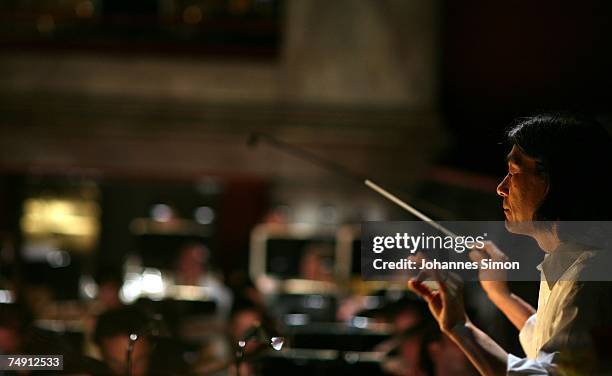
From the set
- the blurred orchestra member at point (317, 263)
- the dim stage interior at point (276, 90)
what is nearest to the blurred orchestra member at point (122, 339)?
the dim stage interior at point (276, 90)

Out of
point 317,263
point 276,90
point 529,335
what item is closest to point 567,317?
point 529,335

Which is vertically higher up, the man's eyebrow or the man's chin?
the man's eyebrow

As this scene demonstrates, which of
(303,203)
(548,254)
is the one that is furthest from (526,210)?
(303,203)

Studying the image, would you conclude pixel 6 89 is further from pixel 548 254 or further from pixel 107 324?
pixel 548 254

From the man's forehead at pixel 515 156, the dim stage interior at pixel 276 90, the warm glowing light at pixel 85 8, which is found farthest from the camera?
the warm glowing light at pixel 85 8

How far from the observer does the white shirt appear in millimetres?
3102

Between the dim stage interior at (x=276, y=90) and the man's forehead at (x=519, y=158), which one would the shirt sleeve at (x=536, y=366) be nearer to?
the man's forehead at (x=519, y=158)

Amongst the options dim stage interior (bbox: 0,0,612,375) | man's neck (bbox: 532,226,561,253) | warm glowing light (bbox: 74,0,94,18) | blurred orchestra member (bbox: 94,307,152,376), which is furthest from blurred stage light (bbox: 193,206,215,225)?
man's neck (bbox: 532,226,561,253)

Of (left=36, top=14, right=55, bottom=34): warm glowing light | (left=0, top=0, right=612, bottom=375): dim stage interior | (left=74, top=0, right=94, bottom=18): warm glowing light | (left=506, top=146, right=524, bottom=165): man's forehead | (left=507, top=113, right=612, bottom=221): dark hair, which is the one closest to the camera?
(left=507, top=113, right=612, bottom=221): dark hair

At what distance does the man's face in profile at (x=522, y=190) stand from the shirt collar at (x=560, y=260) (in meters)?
0.12

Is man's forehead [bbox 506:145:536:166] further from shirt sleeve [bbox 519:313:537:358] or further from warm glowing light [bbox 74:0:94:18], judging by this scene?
warm glowing light [bbox 74:0:94:18]

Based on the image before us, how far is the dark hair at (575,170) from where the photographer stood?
3277mm

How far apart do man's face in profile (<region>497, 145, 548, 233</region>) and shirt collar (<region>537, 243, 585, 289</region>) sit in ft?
0.39

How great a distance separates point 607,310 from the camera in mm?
3217
